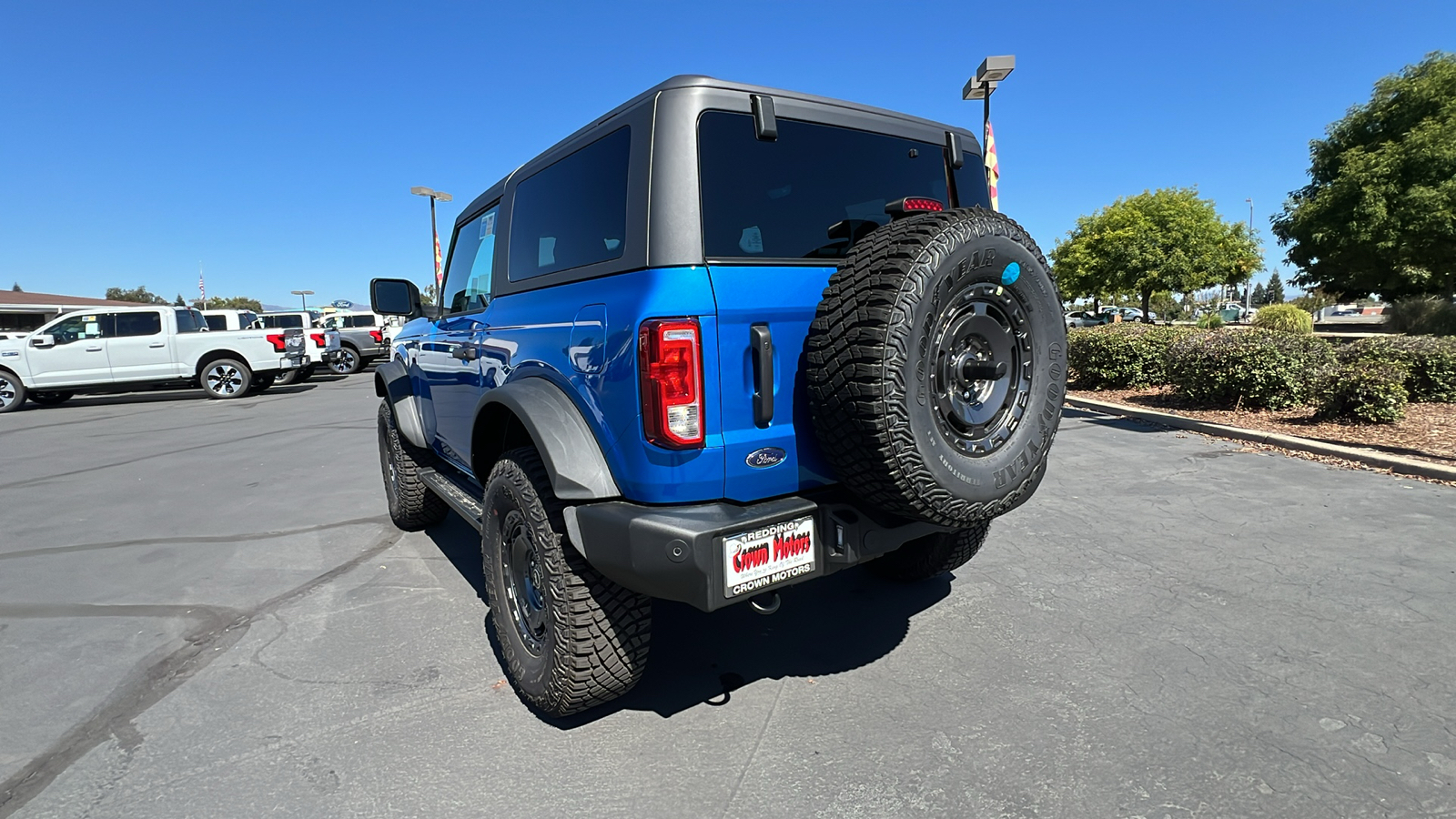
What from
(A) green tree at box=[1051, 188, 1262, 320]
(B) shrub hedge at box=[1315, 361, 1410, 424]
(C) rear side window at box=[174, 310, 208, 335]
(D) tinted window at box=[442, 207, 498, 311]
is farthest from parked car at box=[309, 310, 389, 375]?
(A) green tree at box=[1051, 188, 1262, 320]

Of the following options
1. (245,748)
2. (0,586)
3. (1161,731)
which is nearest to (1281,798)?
(1161,731)

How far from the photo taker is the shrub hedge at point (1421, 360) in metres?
7.57

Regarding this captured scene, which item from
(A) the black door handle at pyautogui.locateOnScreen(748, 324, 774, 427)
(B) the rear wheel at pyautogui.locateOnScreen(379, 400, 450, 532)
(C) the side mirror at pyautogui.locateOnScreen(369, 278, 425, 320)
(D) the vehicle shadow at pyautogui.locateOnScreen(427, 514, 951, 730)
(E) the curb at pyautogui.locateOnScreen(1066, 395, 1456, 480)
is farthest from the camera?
(E) the curb at pyautogui.locateOnScreen(1066, 395, 1456, 480)

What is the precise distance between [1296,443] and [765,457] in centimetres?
652

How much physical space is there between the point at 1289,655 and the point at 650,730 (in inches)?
99.5

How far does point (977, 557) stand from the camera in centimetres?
427

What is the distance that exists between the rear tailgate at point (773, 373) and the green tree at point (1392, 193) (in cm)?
2492

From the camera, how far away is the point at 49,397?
49.8ft

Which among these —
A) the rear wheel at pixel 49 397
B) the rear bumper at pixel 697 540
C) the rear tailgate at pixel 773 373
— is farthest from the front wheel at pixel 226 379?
the rear tailgate at pixel 773 373

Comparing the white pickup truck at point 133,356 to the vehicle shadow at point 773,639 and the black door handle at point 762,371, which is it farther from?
the black door handle at point 762,371

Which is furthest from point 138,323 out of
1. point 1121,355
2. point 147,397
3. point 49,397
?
point 1121,355

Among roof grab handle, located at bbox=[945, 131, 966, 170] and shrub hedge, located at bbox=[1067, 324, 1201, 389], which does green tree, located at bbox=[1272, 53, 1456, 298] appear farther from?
roof grab handle, located at bbox=[945, 131, 966, 170]

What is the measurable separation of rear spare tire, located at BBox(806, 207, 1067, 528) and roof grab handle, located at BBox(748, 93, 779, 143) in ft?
1.56

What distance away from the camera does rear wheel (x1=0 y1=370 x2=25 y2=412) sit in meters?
14.0
